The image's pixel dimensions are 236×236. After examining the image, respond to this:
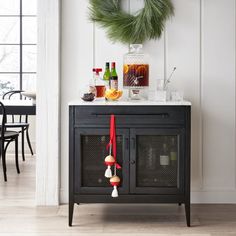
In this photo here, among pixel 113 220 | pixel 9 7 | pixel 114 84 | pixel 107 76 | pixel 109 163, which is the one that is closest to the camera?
pixel 109 163

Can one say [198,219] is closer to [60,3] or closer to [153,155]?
[153,155]

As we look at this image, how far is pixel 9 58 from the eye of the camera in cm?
725

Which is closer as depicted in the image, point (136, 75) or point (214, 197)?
point (136, 75)

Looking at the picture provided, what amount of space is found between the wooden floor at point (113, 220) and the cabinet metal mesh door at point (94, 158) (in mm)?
295

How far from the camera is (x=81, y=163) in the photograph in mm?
3586

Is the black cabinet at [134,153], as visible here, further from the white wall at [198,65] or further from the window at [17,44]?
the window at [17,44]

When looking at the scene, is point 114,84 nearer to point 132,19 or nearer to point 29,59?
point 132,19

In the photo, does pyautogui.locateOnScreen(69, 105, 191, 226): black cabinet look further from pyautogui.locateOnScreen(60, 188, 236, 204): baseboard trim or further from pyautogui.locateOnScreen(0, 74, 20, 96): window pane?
pyautogui.locateOnScreen(0, 74, 20, 96): window pane

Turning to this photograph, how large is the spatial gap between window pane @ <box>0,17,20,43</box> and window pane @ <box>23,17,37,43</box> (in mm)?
95

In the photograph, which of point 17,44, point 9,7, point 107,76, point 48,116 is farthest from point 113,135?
point 9,7

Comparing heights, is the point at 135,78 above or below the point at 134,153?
above

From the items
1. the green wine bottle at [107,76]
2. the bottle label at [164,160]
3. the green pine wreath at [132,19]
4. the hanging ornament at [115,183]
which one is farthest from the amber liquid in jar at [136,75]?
the hanging ornament at [115,183]

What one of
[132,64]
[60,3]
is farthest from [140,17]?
[60,3]

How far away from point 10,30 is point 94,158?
4.12 m
